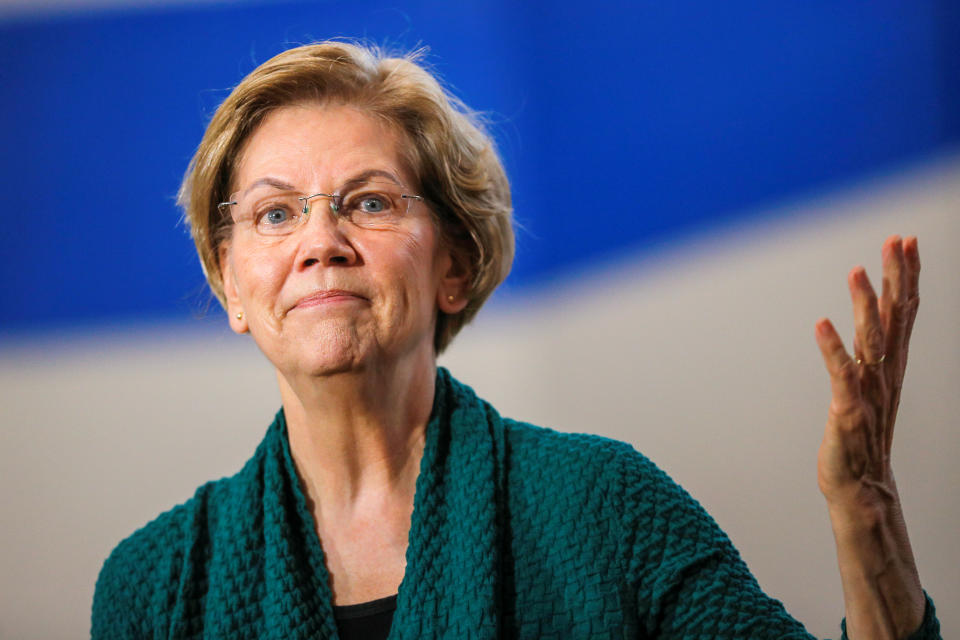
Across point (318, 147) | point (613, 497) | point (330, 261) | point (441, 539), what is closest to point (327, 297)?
point (330, 261)

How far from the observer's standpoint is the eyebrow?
Result: 60.6 inches

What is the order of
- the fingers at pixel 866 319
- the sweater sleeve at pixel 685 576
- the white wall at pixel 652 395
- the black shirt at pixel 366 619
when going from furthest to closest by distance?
the white wall at pixel 652 395 < the black shirt at pixel 366 619 < the sweater sleeve at pixel 685 576 < the fingers at pixel 866 319

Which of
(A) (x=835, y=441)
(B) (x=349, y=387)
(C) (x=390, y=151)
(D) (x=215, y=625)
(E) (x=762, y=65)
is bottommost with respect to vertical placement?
(D) (x=215, y=625)

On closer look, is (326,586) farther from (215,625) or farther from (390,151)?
(390,151)

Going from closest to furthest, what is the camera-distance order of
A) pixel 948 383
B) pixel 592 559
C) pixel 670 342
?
pixel 592 559 → pixel 948 383 → pixel 670 342

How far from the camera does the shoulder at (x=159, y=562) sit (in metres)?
1.58

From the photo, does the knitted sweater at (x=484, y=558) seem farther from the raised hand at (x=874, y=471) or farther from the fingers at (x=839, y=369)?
the fingers at (x=839, y=369)

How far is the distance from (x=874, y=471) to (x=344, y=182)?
0.92 meters

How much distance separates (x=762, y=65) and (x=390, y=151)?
1237 millimetres

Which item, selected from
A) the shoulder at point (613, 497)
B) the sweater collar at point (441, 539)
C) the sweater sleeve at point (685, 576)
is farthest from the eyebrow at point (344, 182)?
the sweater sleeve at point (685, 576)

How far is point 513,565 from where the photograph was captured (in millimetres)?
1512

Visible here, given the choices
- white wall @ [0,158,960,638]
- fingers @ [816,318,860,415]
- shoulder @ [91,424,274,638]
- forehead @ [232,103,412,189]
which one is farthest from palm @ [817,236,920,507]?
white wall @ [0,158,960,638]

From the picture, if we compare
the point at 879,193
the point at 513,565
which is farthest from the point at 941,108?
the point at 513,565

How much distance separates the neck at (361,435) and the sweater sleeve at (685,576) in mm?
392
